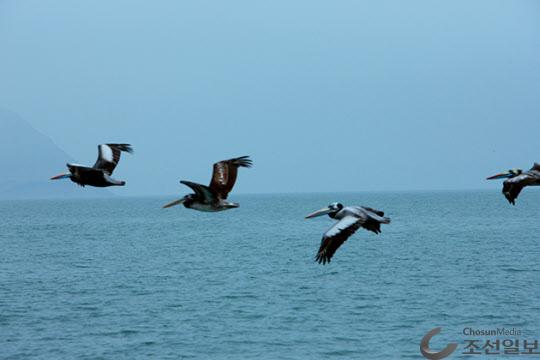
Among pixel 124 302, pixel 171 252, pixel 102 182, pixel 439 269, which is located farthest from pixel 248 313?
pixel 171 252

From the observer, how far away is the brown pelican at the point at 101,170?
71.8ft

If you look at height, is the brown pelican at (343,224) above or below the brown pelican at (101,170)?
below

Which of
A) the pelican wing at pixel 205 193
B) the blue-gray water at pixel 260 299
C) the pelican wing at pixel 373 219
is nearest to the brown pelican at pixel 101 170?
the pelican wing at pixel 205 193

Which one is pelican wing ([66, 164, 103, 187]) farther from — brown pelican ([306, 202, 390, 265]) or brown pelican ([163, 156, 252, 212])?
brown pelican ([306, 202, 390, 265])

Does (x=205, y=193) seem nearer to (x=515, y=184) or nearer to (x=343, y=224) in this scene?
(x=343, y=224)

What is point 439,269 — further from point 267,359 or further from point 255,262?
point 267,359

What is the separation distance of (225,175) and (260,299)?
44742 mm

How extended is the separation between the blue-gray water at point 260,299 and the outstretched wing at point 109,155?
81.1 ft

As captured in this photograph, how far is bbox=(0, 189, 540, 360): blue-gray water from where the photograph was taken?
5012 centimetres

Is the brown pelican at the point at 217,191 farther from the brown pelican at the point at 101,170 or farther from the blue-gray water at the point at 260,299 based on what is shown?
the blue-gray water at the point at 260,299

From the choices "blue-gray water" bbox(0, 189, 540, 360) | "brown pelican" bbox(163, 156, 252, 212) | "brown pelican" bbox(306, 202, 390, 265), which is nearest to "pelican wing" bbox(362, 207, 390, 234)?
"brown pelican" bbox(306, 202, 390, 265)

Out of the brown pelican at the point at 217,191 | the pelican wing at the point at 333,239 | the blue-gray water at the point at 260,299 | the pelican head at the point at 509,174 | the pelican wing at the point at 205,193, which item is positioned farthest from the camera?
the blue-gray water at the point at 260,299

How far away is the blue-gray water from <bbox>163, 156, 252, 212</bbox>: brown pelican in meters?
26.3

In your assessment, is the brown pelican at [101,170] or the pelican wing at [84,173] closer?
the brown pelican at [101,170]
